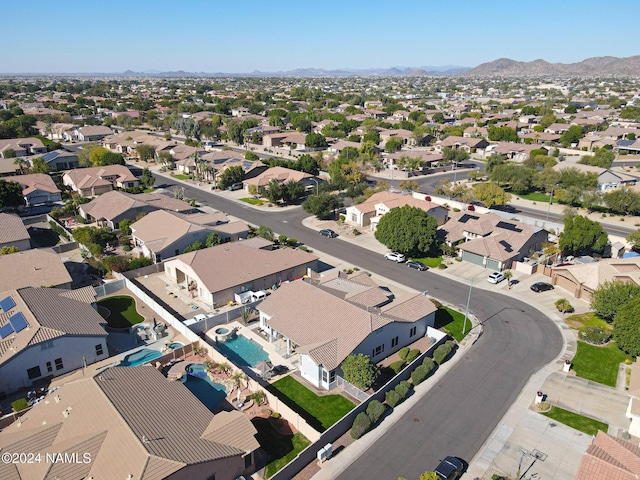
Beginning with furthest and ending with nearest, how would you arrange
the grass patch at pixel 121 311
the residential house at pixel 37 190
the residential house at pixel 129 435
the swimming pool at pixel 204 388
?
the residential house at pixel 37 190, the grass patch at pixel 121 311, the swimming pool at pixel 204 388, the residential house at pixel 129 435

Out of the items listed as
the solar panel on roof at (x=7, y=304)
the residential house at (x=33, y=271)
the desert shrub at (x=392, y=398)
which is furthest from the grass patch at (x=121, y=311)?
the desert shrub at (x=392, y=398)

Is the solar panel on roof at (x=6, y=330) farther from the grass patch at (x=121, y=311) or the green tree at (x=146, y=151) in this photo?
the green tree at (x=146, y=151)

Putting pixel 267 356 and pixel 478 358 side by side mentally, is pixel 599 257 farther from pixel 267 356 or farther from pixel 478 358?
pixel 267 356

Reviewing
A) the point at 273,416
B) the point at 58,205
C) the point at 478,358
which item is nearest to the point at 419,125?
the point at 58,205

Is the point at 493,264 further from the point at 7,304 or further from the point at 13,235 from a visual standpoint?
the point at 13,235

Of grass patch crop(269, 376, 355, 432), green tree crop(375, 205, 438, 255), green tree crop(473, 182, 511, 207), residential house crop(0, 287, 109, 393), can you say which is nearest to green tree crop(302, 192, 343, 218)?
green tree crop(375, 205, 438, 255)

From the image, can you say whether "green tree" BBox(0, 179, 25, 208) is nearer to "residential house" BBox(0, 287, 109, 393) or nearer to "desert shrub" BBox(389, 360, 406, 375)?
"residential house" BBox(0, 287, 109, 393)
